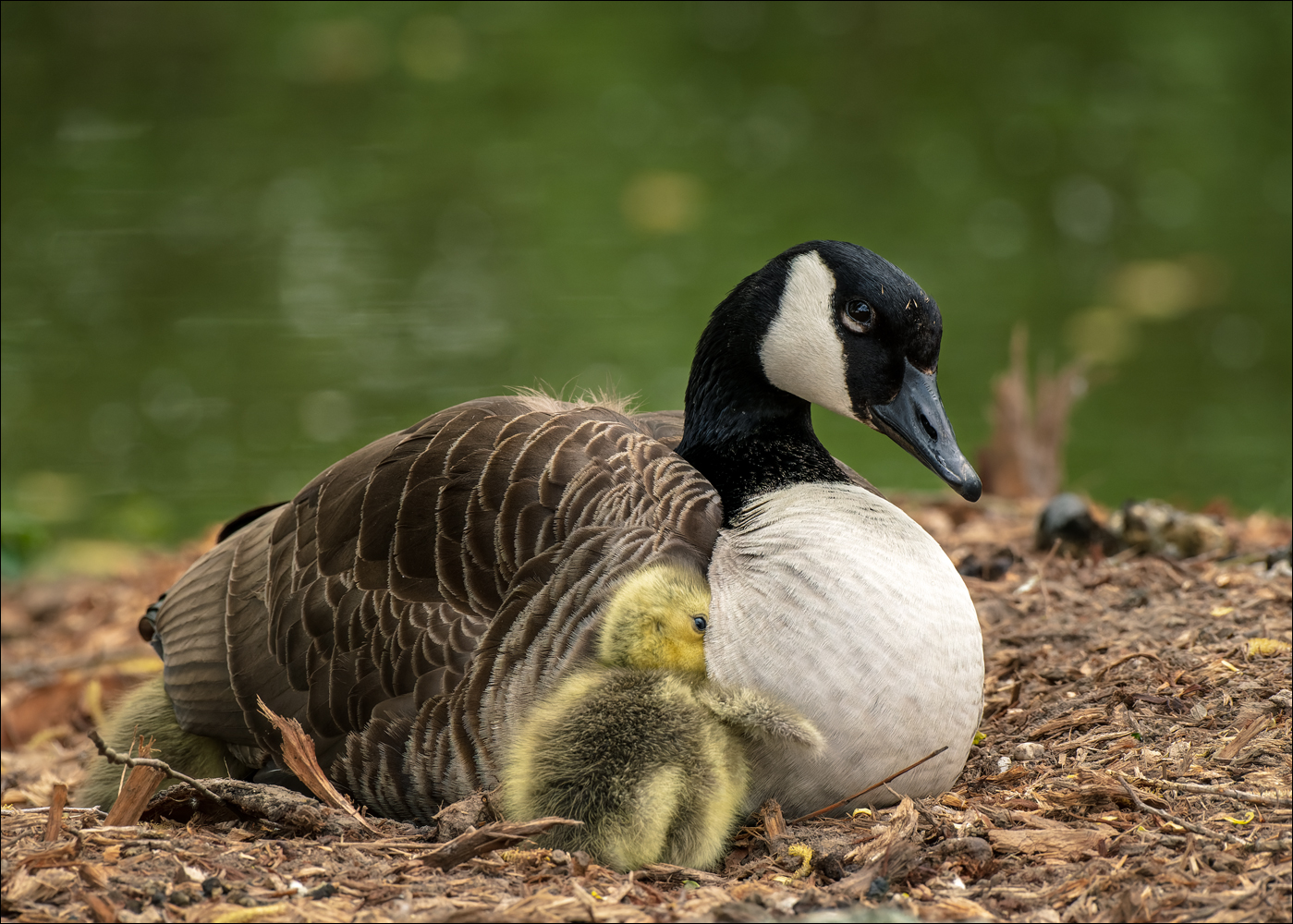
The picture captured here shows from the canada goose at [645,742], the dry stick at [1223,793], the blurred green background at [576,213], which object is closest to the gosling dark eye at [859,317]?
the canada goose at [645,742]

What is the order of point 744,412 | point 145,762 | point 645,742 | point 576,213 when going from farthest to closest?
point 576,213, point 744,412, point 145,762, point 645,742

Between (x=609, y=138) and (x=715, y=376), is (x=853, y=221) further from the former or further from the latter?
(x=715, y=376)

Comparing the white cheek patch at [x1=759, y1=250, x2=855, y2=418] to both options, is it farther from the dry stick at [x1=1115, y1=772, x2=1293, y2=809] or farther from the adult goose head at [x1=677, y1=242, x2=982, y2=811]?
the dry stick at [x1=1115, y1=772, x2=1293, y2=809]

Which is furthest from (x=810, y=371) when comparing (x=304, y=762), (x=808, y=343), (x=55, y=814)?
(x=55, y=814)

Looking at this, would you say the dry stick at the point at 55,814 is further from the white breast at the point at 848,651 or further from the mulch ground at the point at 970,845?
the white breast at the point at 848,651

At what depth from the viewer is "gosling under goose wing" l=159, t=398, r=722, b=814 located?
3.25 m

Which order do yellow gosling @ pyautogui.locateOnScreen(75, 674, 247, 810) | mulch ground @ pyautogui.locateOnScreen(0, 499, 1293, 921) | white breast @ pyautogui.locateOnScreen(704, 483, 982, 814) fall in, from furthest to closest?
1. yellow gosling @ pyautogui.locateOnScreen(75, 674, 247, 810)
2. white breast @ pyautogui.locateOnScreen(704, 483, 982, 814)
3. mulch ground @ pyautogui.locateOnScreen(0, 499, 1293, 921)

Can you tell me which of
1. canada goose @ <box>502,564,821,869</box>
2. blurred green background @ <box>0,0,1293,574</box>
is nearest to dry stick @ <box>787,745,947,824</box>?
canada goose @ <box>502,564,821,869</box>

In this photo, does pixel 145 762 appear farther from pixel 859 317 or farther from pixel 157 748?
pixel 859 317

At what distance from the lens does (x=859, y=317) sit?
3678mm

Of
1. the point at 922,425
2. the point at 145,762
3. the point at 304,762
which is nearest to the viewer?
the point at 145,762

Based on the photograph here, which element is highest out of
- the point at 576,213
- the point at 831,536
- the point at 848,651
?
the point at 576,213

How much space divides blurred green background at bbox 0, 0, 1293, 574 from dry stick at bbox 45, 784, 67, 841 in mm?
4097

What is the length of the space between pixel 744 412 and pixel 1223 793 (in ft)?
5.42
